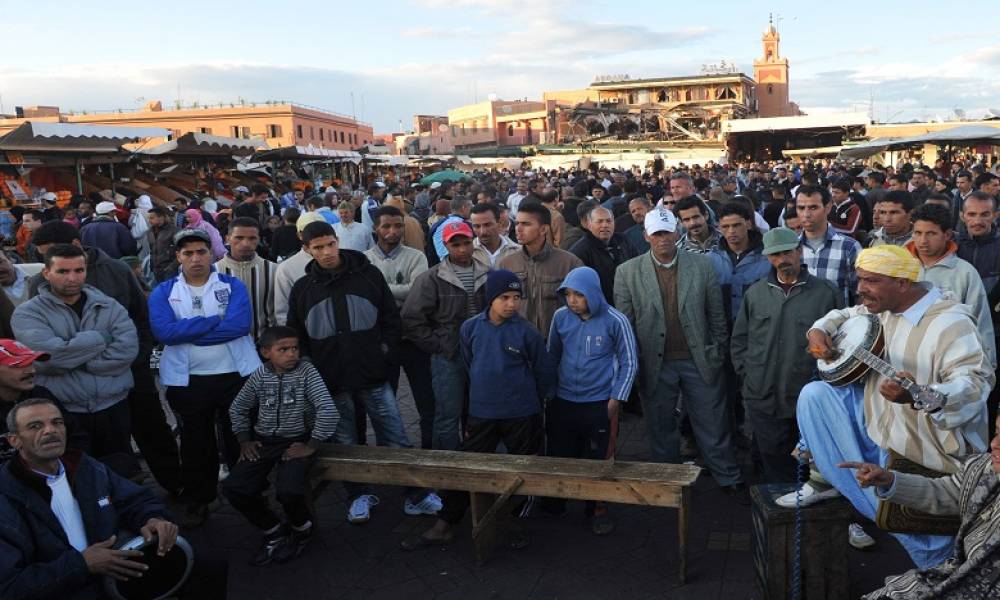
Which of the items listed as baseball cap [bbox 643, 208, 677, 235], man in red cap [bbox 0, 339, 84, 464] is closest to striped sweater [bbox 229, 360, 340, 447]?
man in red cap [bbox 0, 339, 84, 464]

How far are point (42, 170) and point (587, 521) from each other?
14648 millimetres

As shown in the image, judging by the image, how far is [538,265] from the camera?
16.9ft

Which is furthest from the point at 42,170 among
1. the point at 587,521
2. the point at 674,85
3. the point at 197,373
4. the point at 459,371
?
the point at 674,85

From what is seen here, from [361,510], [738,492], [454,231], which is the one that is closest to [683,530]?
[738,492]

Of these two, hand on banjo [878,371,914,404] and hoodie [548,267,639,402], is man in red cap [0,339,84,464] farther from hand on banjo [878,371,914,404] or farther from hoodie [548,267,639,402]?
hand on banjo [878,371,914,404]

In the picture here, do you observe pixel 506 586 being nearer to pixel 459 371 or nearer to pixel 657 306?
pixel 459 371

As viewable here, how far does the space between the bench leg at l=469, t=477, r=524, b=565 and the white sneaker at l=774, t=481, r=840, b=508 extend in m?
1.37

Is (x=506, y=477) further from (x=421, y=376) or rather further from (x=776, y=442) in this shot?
(x=776, y=442)

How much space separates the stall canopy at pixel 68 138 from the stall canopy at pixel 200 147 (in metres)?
0.48

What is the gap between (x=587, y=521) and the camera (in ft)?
15.5

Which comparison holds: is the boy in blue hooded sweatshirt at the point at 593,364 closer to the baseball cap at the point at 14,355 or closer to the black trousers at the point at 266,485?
the black trousers at the point at 266,485

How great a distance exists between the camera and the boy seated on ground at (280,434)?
4.38m

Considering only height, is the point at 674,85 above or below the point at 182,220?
above

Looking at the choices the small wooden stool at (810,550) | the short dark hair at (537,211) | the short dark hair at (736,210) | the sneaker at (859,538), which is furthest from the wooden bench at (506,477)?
the short dark hair at (736,210)
